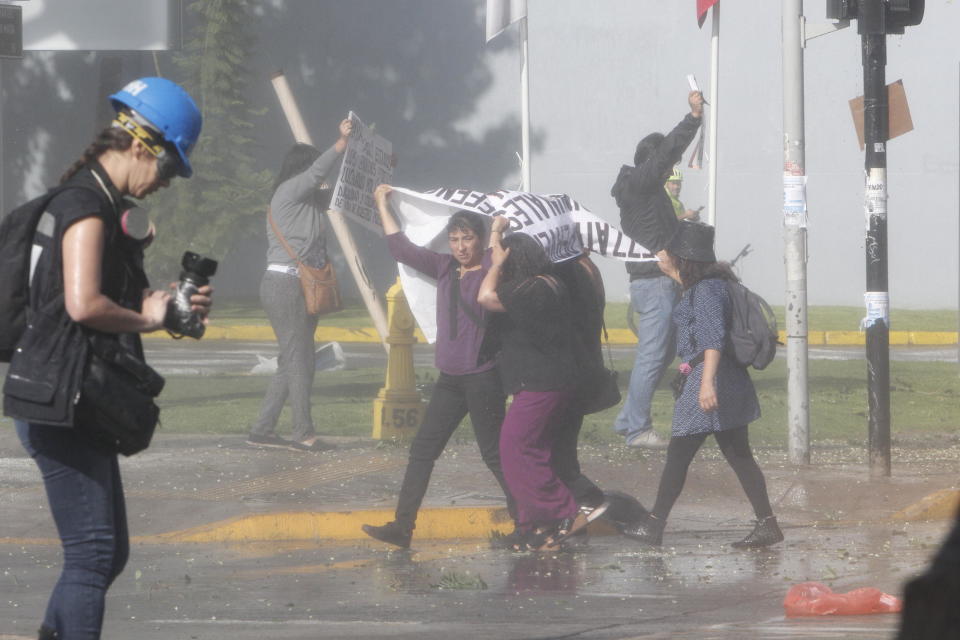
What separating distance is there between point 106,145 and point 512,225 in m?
4.04

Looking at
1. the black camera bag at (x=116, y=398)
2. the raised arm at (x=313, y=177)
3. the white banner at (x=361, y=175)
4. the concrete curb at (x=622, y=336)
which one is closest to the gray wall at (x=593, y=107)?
the concrete curb at (x=622, y=336)

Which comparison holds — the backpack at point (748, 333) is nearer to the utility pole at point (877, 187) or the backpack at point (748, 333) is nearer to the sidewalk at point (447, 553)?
the sidewalk at point (447, 553)

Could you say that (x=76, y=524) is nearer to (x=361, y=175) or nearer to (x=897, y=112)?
(x=361, y=175)

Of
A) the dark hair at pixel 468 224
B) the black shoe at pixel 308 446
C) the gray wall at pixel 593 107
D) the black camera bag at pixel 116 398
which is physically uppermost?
the gray wall at pixel 593 107

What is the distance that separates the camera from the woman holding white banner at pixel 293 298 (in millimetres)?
10414

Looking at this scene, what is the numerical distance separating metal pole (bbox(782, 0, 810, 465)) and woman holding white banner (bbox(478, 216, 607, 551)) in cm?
259

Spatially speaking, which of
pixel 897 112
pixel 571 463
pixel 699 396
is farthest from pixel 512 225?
pixel 897 112

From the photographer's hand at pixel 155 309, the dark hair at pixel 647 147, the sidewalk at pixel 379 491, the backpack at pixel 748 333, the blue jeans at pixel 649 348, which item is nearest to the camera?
the photographer's hand at pixel 155 309

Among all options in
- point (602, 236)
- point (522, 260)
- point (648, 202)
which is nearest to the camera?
point (522, 260)

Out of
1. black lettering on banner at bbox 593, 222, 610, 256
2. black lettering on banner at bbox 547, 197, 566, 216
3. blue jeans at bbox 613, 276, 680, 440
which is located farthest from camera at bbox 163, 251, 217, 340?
blue jeans at bbox 613, 276, 680, 440

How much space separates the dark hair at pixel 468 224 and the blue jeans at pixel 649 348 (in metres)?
2.98

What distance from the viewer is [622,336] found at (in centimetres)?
2162

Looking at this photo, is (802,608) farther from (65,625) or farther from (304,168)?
(304,168)

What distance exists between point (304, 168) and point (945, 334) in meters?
13.2
